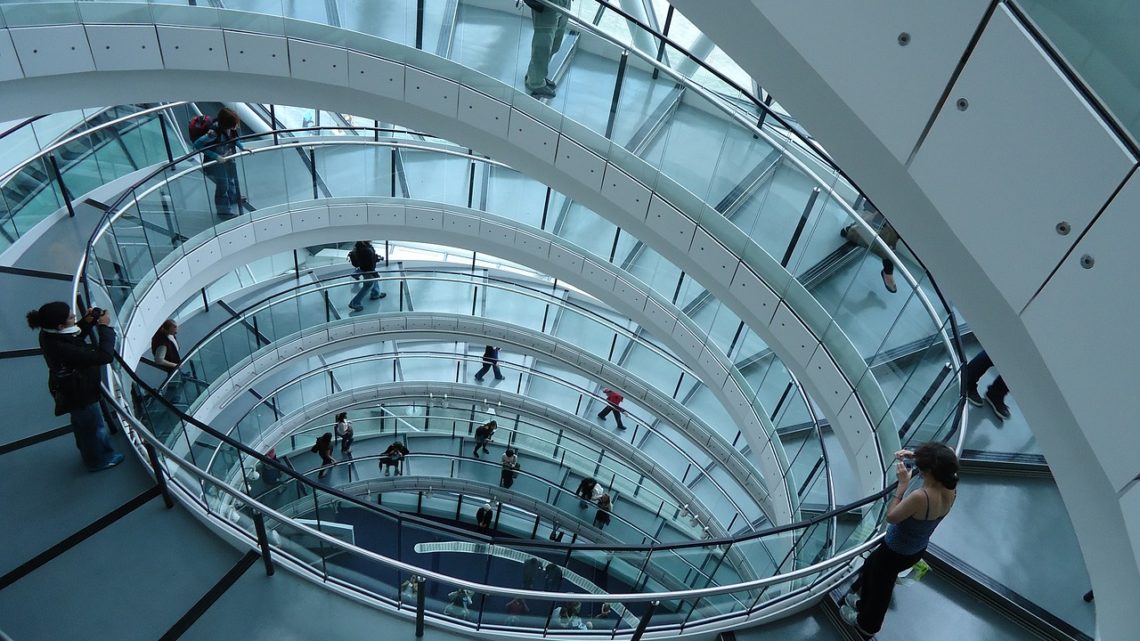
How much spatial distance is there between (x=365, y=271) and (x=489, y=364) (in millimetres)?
5223

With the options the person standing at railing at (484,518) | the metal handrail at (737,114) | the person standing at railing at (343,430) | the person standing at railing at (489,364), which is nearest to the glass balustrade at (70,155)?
the metal handrail at (737,114)

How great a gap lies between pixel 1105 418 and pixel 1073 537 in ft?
14.2

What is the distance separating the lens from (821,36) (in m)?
4.57

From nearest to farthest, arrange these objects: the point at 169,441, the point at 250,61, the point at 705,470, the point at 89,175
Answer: the point at 169,441 < the point at 250,61 < the point at 89,175 < the point at 705,470

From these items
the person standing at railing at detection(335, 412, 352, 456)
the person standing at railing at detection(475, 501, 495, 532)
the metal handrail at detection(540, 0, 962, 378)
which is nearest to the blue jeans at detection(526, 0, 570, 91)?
the metal handrail at detection(540, 0, 962, 378)

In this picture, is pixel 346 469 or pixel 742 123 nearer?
pixel 742 123

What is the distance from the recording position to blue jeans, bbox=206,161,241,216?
1166 cm

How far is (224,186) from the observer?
38.7ft

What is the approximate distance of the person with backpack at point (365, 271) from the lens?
1558cm

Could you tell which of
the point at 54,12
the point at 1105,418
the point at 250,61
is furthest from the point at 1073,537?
the point at 54,12

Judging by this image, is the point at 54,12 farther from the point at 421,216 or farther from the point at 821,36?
the point at 821,36

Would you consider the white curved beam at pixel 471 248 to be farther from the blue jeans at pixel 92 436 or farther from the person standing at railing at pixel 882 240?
the blue jeans at pixel 92 436

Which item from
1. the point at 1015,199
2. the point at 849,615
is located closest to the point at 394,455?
the point at 849,615

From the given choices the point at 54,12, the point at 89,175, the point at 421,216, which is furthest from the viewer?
the point at 421,216
